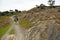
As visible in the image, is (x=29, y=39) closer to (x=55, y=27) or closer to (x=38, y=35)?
(x=38, y=35)

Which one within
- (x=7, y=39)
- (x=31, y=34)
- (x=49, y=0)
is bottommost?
(x=49, y=0)

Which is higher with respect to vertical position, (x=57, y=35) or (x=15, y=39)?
(x=57, y=35)

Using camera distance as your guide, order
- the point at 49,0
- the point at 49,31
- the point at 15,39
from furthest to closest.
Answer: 1. the point at 49,0
2. the point at 15,39
3. the point at 49,31

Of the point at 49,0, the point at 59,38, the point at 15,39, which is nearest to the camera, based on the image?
the point at 59,38

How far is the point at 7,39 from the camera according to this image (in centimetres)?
3472

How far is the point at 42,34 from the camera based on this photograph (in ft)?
92.6

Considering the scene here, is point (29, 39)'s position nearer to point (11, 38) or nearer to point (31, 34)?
point (31, 34)

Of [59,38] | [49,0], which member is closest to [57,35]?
[59,38]

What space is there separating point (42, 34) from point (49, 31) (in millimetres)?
1256

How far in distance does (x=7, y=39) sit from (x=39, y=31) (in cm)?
790

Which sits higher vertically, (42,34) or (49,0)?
(42,34)

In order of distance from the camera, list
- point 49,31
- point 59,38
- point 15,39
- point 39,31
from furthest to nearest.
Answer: point 15,39 < point 39,31 < point 49,31 < point 59,38

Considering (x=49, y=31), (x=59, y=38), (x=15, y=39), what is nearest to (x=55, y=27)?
(x=49, y=31)

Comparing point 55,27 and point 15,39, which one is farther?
point 15,39
